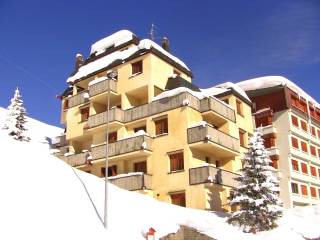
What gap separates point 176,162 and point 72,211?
51.5ft

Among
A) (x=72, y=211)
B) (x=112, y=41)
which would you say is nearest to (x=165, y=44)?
(x=112, y=41)

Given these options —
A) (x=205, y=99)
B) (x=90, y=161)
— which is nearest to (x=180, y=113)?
(x=205, y=99)

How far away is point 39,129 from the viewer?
77.7 metres

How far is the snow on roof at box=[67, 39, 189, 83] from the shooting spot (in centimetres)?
4075

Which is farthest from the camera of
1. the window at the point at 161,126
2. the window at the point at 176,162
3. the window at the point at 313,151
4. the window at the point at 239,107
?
the window at the point at 313,151

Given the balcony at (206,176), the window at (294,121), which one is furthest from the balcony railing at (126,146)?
the window at (294,121)

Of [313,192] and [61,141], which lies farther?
[313,192]

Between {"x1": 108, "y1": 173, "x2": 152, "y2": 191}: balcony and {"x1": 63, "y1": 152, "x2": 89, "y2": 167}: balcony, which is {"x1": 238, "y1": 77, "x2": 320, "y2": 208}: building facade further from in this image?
{"x1": 63, "y1": 152, "x2": 89, "y2": 167}: balcony

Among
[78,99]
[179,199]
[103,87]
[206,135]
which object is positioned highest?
[78,99]

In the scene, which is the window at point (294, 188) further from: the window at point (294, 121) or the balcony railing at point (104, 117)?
the balcony railing at point (104, 117)

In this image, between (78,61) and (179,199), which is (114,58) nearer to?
(78,61)

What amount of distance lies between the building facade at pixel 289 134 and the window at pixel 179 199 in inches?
645

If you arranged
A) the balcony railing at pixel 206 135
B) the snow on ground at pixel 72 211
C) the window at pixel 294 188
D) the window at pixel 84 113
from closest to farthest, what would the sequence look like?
the snow on ground at pixel 72 211
the balcony railing at pixel 206 135
the window at pixel 84 113
the window at pixel 294 188

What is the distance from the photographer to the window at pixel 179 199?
34.4 metres
